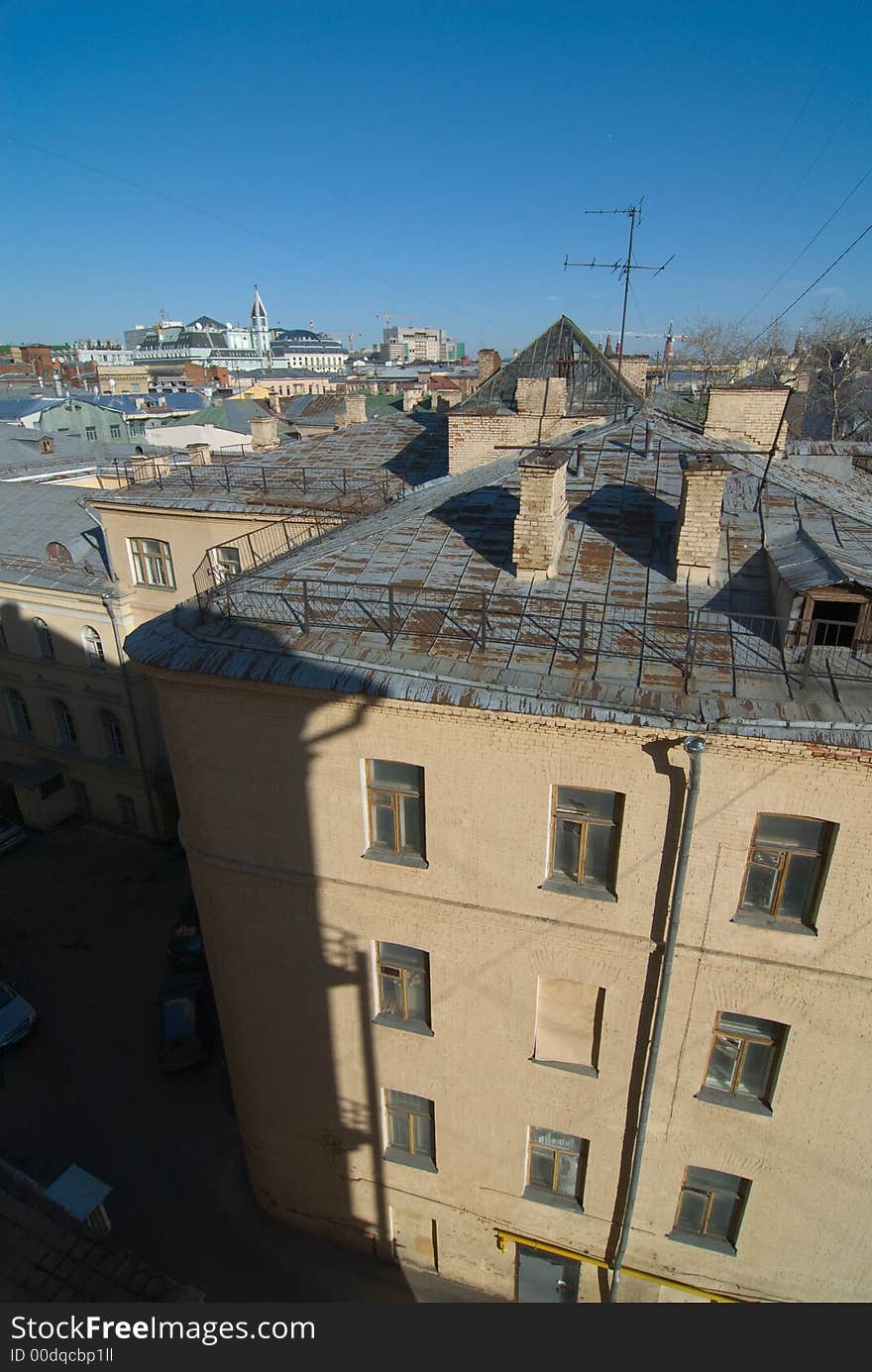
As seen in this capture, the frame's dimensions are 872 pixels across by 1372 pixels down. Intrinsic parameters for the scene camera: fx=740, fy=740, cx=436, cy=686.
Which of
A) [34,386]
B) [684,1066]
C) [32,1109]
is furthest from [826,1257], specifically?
[34,386]

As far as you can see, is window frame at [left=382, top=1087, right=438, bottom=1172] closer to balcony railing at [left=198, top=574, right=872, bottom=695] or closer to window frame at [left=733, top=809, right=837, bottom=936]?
window frame at [left=733, top=809, right=837, bottom=936]

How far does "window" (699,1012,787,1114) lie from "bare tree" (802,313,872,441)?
142 feet

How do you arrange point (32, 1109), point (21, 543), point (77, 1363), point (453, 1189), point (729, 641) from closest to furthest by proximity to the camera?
point (77, 1363) < point (729, 641) < point (453, 1189) < point (32, 1109) < point (21, 543)

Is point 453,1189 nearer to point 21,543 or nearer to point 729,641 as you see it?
point 729,641

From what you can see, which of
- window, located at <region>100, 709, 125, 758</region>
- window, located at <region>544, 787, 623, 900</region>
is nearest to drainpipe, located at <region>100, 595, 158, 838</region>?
window, located at <region>100, 709, 125, 758</region>

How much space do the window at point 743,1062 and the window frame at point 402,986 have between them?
166 inches

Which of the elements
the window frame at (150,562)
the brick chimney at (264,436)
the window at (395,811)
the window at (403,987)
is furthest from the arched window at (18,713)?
the window at (395,811)

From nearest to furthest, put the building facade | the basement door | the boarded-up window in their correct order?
the building facade, the boarded-up window, the basement door

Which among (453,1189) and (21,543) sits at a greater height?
(21,543)

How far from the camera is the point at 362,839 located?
35.8ft

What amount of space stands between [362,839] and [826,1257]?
9516 mm

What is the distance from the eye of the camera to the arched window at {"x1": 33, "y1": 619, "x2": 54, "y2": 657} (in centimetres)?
2580

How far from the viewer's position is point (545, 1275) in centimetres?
1348

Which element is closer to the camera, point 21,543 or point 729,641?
point 729,641
